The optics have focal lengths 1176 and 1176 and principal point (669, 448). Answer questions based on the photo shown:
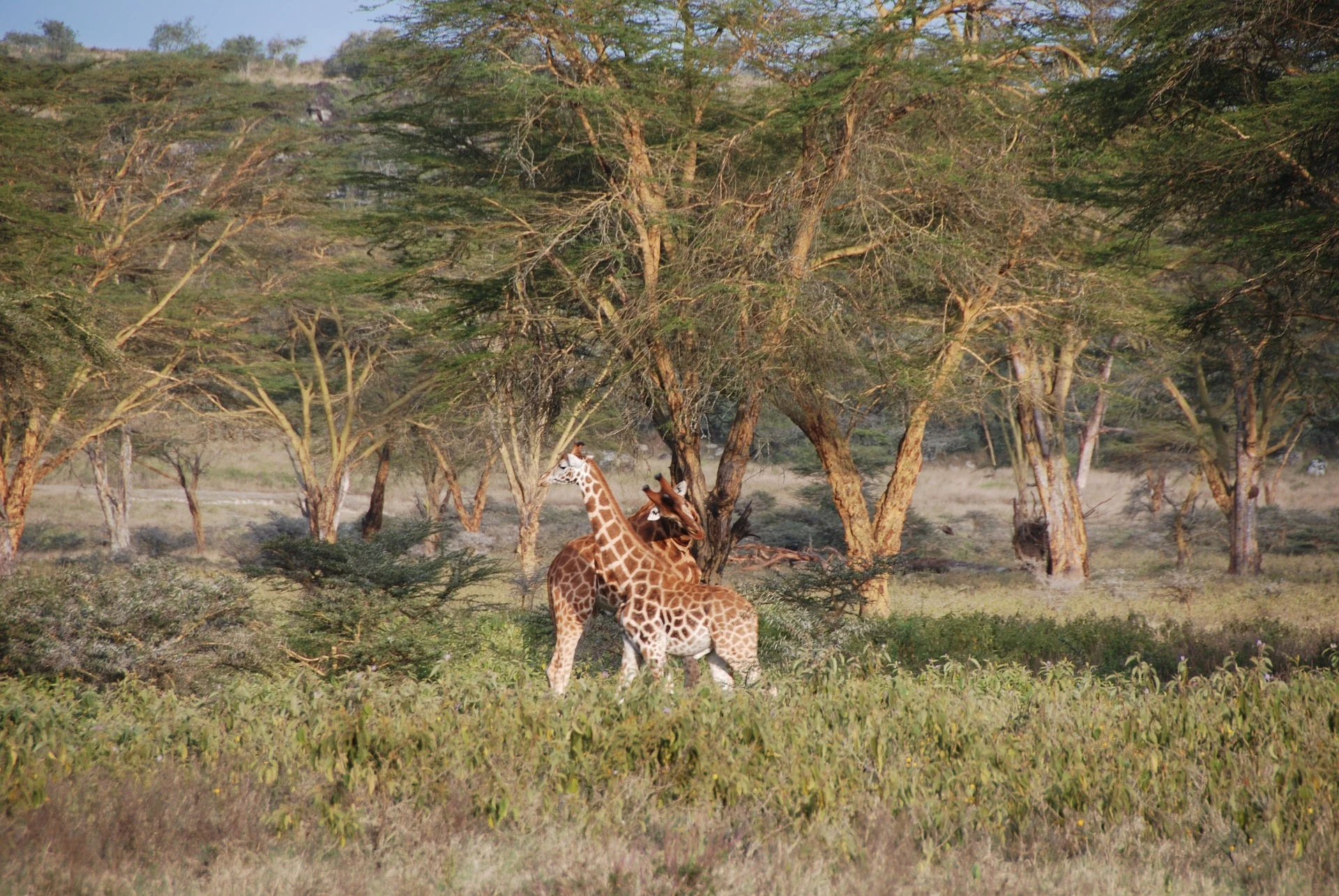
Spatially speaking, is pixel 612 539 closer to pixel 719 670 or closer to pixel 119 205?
pixel 719 670

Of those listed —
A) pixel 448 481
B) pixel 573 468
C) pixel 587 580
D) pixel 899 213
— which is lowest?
pixel 448 481

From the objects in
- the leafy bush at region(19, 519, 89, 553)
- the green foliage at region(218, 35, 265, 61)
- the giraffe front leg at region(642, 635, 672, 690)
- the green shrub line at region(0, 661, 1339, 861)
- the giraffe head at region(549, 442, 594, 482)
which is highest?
the green foliage at region(218, 35, 265, 61)

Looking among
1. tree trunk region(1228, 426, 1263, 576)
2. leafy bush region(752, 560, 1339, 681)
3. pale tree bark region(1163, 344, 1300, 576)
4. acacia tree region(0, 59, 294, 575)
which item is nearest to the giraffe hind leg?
leafy bush region(752, 560, 1339, 681)

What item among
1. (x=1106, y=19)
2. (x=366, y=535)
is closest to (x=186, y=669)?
(x=1106, y=19)

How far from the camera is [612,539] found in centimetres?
886

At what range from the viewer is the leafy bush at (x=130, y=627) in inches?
349

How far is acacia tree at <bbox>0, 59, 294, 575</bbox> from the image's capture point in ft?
54.3

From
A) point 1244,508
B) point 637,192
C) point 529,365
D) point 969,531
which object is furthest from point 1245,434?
point 529,365

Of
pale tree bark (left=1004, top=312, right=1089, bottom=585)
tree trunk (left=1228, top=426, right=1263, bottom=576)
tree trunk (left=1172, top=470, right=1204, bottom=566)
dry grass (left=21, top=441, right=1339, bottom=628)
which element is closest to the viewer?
dry grass (left=21, top=441, right=1339, bottom=628)

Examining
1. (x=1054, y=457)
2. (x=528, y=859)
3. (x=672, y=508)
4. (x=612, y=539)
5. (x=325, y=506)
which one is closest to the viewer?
(x=528, y=859)

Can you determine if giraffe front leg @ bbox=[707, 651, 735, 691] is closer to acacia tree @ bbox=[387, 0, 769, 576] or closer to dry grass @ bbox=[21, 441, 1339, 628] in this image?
acacia tree @ bbox=[387, 0, 769, 576]

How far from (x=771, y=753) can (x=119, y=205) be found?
19207 mm

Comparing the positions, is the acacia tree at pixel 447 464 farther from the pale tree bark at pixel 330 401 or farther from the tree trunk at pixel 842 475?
the tree trunk at pixel 842 475

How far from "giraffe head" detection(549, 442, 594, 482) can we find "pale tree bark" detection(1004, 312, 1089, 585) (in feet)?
35.6
